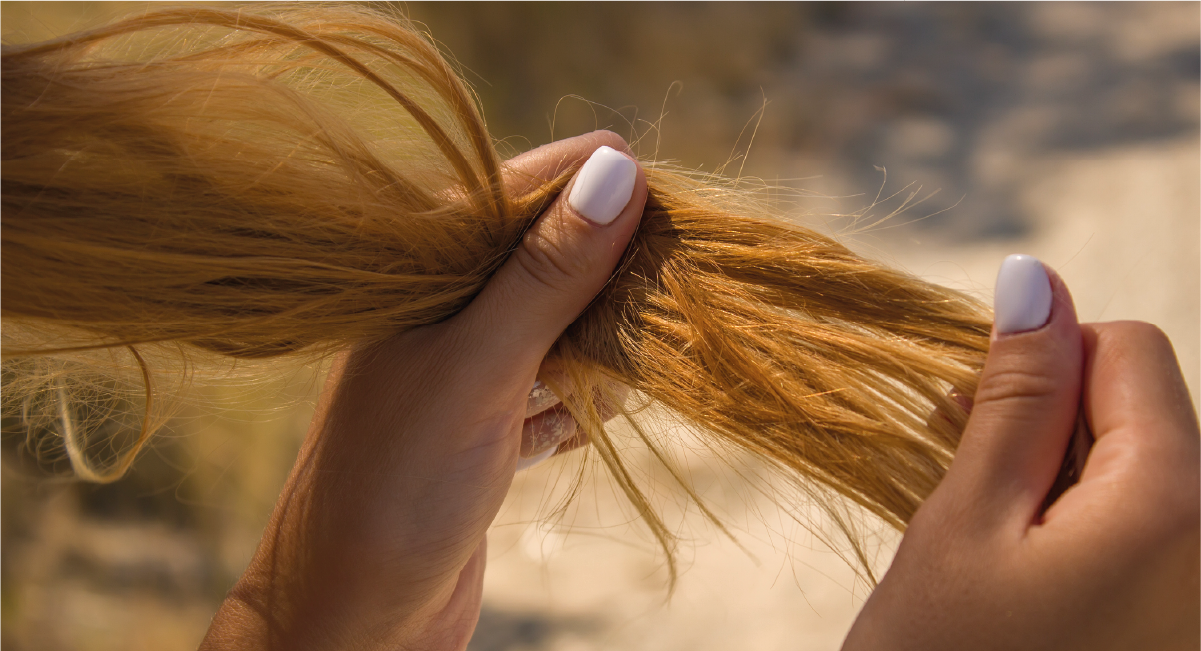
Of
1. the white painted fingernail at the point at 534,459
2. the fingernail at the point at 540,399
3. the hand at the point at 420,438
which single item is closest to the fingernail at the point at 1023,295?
the hand at the point at 420,438

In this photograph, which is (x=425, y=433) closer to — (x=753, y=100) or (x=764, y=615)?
(x=764, y=615)

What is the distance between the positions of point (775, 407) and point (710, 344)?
0.11 metres

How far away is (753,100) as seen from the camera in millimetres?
4039

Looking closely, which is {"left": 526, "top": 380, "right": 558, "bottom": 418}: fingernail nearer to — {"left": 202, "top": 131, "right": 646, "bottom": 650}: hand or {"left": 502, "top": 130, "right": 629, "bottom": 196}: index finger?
{"left": 202, "top": 131, "right": 646, "bottom": 650}: hand

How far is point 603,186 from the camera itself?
85 centimetres

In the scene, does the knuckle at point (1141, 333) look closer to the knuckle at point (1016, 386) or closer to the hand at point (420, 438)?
the knuckle at point (1016, 386)

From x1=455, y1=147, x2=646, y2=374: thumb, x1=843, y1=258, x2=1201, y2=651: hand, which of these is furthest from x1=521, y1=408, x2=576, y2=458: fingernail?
x1=843, y1=258, x2=1201, y2=651: hand

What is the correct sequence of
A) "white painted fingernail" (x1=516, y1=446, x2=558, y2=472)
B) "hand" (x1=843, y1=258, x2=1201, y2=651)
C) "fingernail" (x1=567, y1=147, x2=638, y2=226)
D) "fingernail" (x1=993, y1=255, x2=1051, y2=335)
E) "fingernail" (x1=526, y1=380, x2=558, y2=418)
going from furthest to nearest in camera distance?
"white painted fingernail" (x1=516, y1=446, x2=558, y2=472)
"fingernail" (x1=526, y1=380, x2=558, y2=418)
"fingernail" (x1=567, y1=147, x2=638, y2=226)
"fingernail" (x1=993, y1=255, x2=1051, y2=335)
"hand" (x1=843, y1=258, x2=1201, y2=651)

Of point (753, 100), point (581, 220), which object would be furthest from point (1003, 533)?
point (753, 100)

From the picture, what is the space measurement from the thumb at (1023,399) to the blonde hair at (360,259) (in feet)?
0.30

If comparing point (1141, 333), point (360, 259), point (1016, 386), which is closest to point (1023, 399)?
point (1016, 386)

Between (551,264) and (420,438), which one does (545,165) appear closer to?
(551,264)

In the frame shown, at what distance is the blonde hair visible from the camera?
710mm

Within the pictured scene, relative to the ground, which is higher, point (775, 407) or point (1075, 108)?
point (1075, 108)
